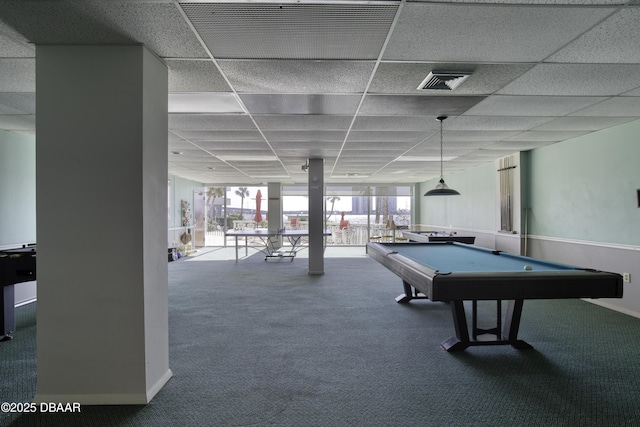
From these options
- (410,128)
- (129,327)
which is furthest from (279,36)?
(410,128)

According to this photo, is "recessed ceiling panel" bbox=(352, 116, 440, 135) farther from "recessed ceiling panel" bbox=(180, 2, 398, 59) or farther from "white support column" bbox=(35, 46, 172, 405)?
"white support column" bbox=(35, 46, 172, 405)

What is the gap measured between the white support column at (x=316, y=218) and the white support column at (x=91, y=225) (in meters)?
4.99

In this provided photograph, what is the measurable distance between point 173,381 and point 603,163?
5694mm

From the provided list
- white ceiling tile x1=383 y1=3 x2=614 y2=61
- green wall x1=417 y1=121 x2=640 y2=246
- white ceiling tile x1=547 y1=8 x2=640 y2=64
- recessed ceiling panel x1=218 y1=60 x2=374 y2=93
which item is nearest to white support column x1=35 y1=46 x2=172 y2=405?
recessed ceiling panel x1=218 y1=60 x2=374 y2=93

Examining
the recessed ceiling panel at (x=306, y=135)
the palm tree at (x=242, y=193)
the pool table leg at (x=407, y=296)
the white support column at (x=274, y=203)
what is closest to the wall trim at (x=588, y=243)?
the pool table leg at (x=407, y=296)

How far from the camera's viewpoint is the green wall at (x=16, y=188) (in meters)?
4.70

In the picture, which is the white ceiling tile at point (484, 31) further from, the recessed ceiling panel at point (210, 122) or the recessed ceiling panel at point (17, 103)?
the recessed ceiling panel at point (17, 103)

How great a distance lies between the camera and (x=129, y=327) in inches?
92.0

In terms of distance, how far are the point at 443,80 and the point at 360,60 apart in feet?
2.64

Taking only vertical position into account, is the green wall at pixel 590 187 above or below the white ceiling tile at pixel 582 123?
below

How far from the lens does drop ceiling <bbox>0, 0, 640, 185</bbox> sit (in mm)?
1973

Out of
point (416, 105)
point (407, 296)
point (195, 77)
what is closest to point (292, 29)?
point (195, 77)

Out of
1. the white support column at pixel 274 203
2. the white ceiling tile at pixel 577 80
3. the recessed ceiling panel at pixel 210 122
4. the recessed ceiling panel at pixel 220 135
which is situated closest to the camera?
the white ceiling tile at pixel 577 80

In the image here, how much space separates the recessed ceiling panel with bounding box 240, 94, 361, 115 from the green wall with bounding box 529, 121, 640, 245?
3.53 m
